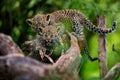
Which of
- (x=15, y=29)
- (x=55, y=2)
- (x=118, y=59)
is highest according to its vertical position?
(x=118, y=59)

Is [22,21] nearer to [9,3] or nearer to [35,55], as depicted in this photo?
[9,3]

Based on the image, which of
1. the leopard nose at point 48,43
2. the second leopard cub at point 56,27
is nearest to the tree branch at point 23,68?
the second leopard cub at point 56,27

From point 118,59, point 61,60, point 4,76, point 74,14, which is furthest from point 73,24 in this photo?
point 4,76

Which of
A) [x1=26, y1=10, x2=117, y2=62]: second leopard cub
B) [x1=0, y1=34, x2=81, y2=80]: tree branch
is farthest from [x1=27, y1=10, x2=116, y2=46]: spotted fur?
[x1=0, y1=34, x2=81, y2=80]: tree branch

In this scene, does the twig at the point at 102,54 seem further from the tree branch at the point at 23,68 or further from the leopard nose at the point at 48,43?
the tree branch at the point at 23,68

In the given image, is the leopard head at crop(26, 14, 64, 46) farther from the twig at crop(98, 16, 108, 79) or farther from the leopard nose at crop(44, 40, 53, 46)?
the twig at crop(98, 16, 108, 79)

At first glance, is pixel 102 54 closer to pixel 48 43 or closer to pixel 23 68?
pixel 48 43

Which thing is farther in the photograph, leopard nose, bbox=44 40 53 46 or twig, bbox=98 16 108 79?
leopard nose, bbox=44 40 53 46

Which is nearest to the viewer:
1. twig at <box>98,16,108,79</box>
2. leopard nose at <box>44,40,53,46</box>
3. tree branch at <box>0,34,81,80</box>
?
tree branch at <box>0,34,81,80</box>

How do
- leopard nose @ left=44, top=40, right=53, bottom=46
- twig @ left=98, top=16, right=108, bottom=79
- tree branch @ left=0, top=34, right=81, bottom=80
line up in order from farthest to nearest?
leopard nose @ left=44, top=40, right=53, bottom=46
twig @ left=98, top=16, right=108, bottom=79
tree branch @ left=0, top=34, right=81, bottom=80

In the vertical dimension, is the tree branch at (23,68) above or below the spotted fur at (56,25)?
above

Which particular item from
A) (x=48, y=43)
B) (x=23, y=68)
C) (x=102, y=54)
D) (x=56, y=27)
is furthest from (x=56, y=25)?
(x=23, y=68)
